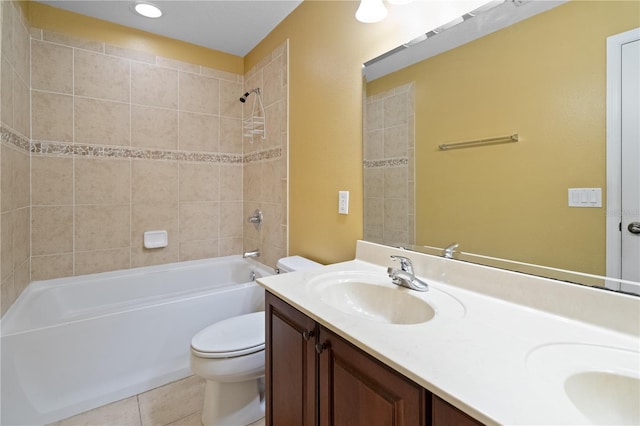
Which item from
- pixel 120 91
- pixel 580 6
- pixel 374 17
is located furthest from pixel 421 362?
pixel 120 91

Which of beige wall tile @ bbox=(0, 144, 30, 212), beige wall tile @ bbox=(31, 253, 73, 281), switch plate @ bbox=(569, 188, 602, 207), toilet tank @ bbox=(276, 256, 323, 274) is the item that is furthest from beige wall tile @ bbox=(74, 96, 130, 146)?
switch plate @ bbox=(569, 188, 602, 207)

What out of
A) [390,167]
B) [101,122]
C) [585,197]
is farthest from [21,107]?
[585,197]

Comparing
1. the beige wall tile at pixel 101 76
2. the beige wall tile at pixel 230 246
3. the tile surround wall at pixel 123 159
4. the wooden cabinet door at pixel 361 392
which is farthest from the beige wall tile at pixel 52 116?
the wooden cabinet door at pixel 361 392

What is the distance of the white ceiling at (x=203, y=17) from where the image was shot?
6.50 feet

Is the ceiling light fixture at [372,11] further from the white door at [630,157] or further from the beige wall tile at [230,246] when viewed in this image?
the beige wall tile at [230,246]

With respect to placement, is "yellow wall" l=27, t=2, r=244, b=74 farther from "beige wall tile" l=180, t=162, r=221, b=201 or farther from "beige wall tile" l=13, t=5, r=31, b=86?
"beige wall tile" l=180, t=162, r=221, b=201

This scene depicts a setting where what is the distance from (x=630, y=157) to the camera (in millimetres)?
746

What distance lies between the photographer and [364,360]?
2.36 ft

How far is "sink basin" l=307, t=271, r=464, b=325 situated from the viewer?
99 cm

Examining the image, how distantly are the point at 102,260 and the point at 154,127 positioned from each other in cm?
114

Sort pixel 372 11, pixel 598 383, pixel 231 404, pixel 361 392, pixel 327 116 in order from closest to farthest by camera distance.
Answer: pixel 598 383
pixel 361 392
pixel 372 11
pixel 231 404
pixel 327 116

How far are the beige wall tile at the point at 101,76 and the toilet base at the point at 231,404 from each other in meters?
2.20

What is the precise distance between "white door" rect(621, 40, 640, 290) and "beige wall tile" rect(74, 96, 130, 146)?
2823 millimetres

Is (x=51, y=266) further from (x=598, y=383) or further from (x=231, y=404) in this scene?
(x=598, y=383)
